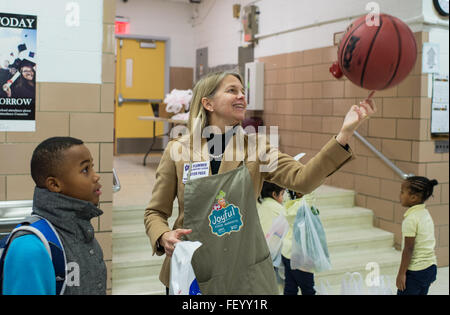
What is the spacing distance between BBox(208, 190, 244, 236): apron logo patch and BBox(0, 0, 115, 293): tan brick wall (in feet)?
5.31

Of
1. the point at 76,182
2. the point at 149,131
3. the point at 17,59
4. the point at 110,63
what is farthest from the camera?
the point at 149,131

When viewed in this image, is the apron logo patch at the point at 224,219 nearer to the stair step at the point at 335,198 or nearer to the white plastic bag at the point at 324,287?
the white plastic bag at the point at 324,287

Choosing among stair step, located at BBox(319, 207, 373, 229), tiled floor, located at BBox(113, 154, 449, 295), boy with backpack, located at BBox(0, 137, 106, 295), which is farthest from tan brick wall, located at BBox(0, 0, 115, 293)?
stair step, located at BBox(319, 207, 373, 229)

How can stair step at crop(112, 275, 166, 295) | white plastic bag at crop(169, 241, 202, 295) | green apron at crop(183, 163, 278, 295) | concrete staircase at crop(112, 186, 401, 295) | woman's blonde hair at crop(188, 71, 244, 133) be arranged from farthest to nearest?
1. concrete staircase at crop(112, 186, 401, 295)
2. stair step at crop(112, 275, 166, 295)
3. woman's blonde hair at crop(188, 71, 244, 133)
4. green apron at crop(183, 163, 278, 295)
5. white plastic bag at crop(169, 241, 202, 295)

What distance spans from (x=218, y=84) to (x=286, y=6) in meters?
4.61

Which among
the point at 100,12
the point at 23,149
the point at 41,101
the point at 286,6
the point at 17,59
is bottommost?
the point at 23,149

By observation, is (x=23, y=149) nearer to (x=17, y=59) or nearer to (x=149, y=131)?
(x=17, y=59)

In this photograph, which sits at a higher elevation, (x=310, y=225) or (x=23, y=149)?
(x=23, y=149)

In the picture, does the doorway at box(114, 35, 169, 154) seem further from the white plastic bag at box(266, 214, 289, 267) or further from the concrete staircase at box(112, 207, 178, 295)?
the white plastic bag at box(266, 214, 289, 267)

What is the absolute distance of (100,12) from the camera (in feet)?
9.62

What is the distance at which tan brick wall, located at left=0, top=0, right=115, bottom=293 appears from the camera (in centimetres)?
282
